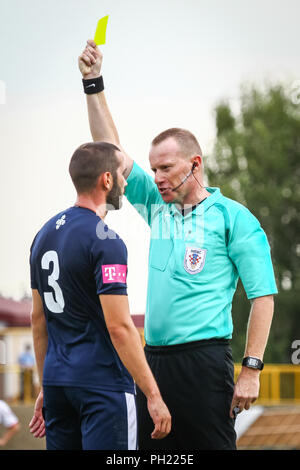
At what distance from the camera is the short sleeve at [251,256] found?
406 centimetres

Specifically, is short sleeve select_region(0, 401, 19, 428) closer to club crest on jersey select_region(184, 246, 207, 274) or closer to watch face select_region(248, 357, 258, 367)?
club crest on jersey select_region(184, 246, 207, 274)

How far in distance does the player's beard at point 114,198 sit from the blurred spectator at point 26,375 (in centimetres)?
1877

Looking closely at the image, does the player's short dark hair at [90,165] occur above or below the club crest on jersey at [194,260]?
above

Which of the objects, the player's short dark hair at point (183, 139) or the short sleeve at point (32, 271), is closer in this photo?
the short sleeve at point (32, 271)

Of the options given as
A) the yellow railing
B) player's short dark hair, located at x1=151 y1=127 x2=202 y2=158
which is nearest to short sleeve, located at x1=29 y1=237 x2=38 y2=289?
player's short dark hair, located at x1=151 y1=127 x2=202 y2=158

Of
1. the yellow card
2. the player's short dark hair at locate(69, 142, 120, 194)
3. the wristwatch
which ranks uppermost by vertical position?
the yellow card

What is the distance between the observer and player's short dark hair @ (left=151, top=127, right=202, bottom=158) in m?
4.32

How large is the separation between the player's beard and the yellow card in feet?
4.02

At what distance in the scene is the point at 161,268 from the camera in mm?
4172

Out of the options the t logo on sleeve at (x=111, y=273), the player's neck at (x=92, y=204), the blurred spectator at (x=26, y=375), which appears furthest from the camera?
the blurred spectator at (x=26, y=375)

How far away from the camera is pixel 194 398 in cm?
400

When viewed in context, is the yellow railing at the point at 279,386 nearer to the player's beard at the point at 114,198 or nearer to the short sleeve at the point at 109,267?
the player's beard at the point at 114,198

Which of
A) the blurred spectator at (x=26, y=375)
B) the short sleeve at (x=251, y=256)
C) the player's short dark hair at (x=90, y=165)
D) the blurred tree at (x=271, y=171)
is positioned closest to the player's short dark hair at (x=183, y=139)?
the short sleeve at (x=251, y=256)
